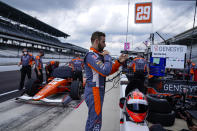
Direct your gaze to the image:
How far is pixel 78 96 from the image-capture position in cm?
387

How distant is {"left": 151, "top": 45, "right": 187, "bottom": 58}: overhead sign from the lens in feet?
13.8

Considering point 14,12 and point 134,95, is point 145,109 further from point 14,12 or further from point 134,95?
point 14,12

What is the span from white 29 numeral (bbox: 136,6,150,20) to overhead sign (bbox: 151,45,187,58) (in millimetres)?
1634

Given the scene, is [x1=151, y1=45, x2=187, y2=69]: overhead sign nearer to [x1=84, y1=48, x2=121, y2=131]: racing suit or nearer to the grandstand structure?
[x1=84, y1=48, x2=121, y2=131]: racing suit

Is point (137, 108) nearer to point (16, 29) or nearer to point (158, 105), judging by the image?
point (158, 105)

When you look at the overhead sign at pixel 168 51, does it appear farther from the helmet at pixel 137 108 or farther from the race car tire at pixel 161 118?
the helmet at pixel 137 108

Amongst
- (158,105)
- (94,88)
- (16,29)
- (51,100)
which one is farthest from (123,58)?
(16,29)

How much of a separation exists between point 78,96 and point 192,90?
2.81 m

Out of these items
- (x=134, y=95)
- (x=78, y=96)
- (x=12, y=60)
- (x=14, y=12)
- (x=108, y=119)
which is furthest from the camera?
(x=14, y=12)

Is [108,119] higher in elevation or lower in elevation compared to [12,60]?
lower

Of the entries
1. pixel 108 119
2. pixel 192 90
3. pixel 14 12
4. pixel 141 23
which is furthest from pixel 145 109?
pixel 14 12

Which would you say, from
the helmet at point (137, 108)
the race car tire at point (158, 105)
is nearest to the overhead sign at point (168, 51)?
the race car tire at point (158, 105)

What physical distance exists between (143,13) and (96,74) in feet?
15.3

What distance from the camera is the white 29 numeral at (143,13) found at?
5305 millimetres
